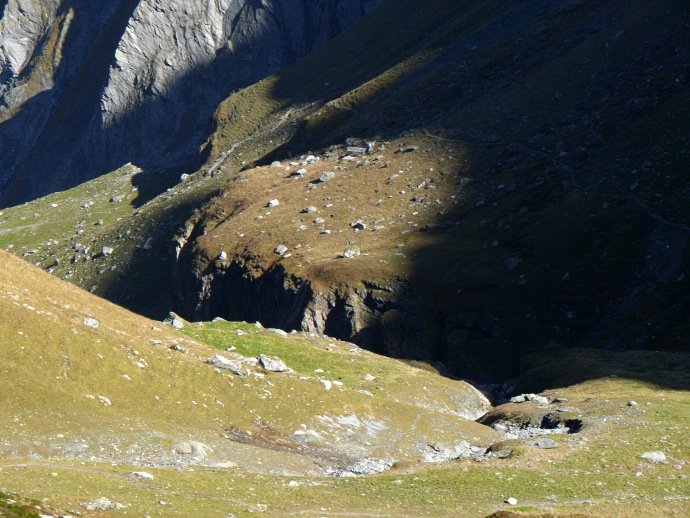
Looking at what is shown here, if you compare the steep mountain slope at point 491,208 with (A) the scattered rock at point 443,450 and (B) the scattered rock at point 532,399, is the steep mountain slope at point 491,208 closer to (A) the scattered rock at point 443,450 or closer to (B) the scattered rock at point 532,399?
(B) the scattered rock at point 532,399

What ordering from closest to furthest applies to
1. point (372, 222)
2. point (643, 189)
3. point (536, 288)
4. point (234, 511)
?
point (234, 511) < point (536, 288) < point (643, 189) < point (372, 222)

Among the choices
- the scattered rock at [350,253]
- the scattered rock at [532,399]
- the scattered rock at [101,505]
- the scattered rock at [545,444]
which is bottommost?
the scattered rock at [545,444]

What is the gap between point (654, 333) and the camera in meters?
78.6

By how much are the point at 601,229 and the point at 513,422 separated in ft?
139

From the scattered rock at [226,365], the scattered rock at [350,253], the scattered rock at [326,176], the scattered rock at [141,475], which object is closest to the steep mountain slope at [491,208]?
the scattered rock at [350,253]

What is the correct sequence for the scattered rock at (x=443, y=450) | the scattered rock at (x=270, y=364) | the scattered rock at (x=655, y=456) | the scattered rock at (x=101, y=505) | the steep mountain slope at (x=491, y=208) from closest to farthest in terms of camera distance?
1. the scattered rock at (x=101, y=505)
2. the scattered rock at (x=655, y=456)
3. the scattered rock at (x=443, y=450)
4. the scattered rock at (x=270, y=364)
5. the steep mountain slope at (x=491, y=208)

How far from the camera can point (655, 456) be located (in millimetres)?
41375

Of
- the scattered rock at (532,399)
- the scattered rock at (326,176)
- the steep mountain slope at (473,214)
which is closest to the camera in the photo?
the scattered rock at (532,399)

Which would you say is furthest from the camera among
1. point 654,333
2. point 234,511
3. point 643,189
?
point 643,189

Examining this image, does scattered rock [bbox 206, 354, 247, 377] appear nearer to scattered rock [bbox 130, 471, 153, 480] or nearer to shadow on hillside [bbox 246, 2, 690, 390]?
scattered rock [bbox 130, 471, 153, 480]

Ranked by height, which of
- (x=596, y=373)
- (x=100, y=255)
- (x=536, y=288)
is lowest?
(x=596, y=373)

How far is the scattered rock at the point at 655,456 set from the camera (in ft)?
135

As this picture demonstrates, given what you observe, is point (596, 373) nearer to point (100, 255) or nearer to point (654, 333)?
point (654, 333)

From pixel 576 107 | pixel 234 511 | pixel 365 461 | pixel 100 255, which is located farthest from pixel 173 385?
pixel 100 255
